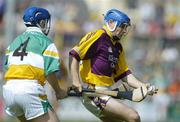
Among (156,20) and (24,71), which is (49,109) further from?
(156,20)

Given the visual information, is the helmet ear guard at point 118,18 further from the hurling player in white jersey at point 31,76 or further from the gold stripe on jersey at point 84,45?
the hurling player in white jersey at point 31,76

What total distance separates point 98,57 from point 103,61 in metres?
0.09

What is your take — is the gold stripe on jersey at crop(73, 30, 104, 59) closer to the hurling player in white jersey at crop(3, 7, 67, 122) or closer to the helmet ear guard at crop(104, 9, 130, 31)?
the helmet ear guard at crop(104, 9, 130, 31)

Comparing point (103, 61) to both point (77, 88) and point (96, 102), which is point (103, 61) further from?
point (77, 88)

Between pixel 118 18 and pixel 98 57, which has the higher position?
pixel 118 18

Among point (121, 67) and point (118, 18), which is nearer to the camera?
point (118, 18)

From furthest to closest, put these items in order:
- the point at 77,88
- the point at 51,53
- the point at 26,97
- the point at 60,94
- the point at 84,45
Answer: the point at 84,45, the point at 77,88, the point at 60,94, the point at 51,53, the point at 26,97

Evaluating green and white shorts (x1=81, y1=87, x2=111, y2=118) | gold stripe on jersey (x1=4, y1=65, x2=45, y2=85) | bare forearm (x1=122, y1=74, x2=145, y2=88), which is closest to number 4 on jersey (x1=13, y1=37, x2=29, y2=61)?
gold stripe on jersey (x1=4, y1=65, x2=45, y2=85)

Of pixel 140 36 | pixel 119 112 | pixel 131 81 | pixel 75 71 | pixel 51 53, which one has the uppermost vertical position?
pixel 51 53

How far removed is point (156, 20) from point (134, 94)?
14329 millimetres

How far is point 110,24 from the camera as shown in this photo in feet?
36.2

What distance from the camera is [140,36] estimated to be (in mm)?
24438

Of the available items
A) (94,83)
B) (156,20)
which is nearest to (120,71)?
(94,83)

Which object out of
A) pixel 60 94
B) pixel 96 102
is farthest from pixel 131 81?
pixel 60 94
